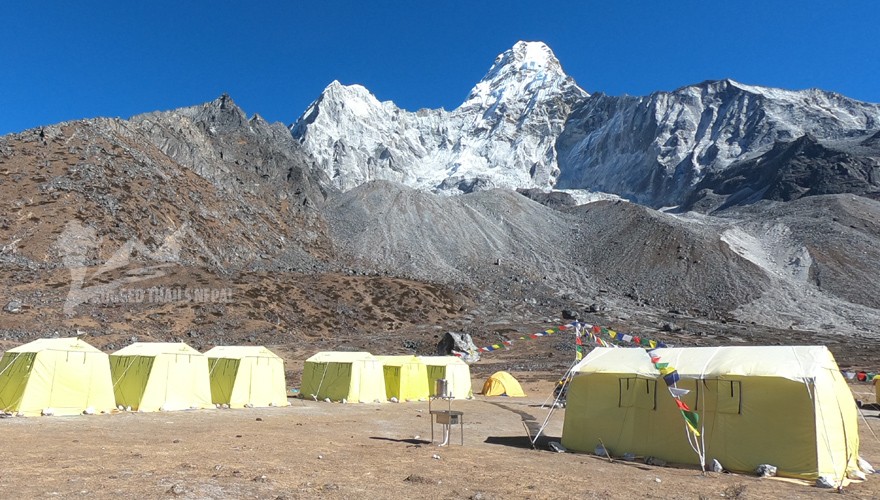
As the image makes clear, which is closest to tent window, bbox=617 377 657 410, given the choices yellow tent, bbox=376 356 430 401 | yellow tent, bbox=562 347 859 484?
yellow tent, bbox=562 347 859 484

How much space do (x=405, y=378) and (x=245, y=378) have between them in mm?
9017

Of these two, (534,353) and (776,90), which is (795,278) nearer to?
(534,353)

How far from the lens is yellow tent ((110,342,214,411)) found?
22547mm

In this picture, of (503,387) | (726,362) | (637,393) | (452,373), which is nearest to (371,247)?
(503,387)

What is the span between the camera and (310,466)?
12602mm

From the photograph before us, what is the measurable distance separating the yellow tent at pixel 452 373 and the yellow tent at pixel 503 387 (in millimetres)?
2427

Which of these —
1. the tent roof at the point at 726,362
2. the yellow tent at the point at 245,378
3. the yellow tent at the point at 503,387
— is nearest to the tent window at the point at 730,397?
the tent roof at the point at 726,362

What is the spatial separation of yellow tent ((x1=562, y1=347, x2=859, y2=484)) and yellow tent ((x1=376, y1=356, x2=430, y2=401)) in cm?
1700

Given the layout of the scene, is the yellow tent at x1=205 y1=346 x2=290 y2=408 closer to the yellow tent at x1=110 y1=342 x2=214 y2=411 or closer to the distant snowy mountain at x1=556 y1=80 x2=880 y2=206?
the yellow tent at x1=110 y1=342 x2=214 y2=411

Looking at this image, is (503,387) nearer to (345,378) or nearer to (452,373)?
(452,373)

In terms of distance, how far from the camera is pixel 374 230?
352ft

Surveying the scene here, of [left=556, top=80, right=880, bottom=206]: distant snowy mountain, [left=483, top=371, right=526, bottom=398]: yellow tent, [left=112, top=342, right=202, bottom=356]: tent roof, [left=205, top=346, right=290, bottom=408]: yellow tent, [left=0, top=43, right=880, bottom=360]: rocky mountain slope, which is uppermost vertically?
[left=556, top=80, right=880, bottom=206]: distant snowy mountain

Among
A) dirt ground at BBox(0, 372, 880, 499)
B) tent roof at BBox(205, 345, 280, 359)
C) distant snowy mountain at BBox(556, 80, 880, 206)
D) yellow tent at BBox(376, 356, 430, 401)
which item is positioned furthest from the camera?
distant snowy mountain at BBox(556, 80, 880, 206)

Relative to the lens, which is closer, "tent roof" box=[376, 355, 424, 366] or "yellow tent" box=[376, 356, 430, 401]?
"yellow tent" box=[376, 356, 430, 401]
